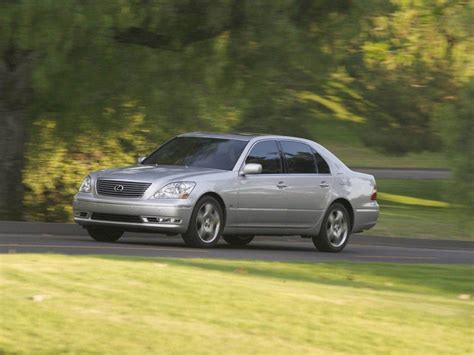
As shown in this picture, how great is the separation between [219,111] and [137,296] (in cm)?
1425

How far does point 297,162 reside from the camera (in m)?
18.4

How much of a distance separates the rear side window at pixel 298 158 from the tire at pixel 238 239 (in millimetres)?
1362

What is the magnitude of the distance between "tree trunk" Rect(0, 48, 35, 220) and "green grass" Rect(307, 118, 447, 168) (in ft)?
135

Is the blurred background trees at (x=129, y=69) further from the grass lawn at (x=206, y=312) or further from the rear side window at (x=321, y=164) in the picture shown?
the grass lawn at (x=206, y=312)

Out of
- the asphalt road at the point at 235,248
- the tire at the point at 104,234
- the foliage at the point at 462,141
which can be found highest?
the foliage at the point at 462,141

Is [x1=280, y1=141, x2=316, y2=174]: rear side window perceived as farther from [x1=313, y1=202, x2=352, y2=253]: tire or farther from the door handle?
[x1=313, y1=202, x2=352, y2=253]: tire

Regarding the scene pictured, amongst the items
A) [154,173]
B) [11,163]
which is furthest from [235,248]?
[11,163]

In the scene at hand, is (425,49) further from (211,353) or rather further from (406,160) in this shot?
(406,160)

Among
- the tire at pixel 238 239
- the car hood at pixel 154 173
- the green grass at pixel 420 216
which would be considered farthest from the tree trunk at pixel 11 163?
the green grass at pixel 420 216

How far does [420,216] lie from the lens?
3188 centimetres

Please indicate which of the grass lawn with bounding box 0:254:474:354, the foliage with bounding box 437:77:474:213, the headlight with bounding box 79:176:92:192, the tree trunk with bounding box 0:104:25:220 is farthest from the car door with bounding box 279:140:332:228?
the foliage with bounding box 437:77:474:213

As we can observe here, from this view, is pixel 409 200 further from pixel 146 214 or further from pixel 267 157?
pixel 146 214

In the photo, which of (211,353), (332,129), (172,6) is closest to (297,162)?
(172,6)

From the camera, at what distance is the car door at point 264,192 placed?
1720cm
